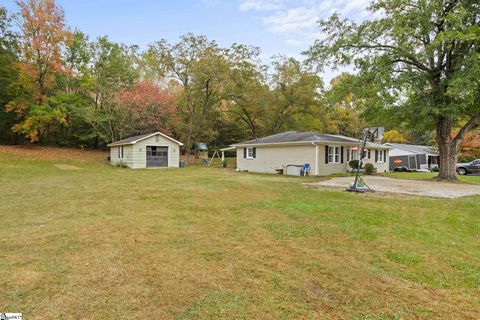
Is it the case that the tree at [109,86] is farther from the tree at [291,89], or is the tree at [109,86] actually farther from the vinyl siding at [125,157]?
the tree at [291,89]

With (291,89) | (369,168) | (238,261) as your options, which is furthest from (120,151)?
(238,261)

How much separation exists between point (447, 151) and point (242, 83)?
16.7 meters

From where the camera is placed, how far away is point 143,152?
2077cm

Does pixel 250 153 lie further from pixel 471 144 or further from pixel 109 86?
pixel 471 144

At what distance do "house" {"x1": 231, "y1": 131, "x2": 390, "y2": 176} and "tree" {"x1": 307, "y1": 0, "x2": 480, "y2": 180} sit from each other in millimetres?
4213

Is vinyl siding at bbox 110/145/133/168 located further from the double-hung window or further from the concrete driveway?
the concrete driveway

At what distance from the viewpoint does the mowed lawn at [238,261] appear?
8.29ft

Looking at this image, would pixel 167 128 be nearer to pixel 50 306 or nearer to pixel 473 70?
pixel 473 70

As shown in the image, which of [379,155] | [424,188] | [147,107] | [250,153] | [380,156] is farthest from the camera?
[147,107]

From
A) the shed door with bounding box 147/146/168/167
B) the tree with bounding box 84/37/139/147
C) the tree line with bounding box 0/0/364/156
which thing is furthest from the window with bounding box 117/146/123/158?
the tree line with bounding box 0/0/364/156

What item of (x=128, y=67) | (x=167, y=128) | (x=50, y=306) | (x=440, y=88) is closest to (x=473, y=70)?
(x=440, y=88)

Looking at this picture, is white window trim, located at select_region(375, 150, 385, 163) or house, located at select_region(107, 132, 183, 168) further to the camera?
white window trim, located at select_region(375, 150, 385, 163)

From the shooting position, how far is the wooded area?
40.8 ft

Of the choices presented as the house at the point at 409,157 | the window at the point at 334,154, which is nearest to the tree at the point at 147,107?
the window at the point at 334,154
